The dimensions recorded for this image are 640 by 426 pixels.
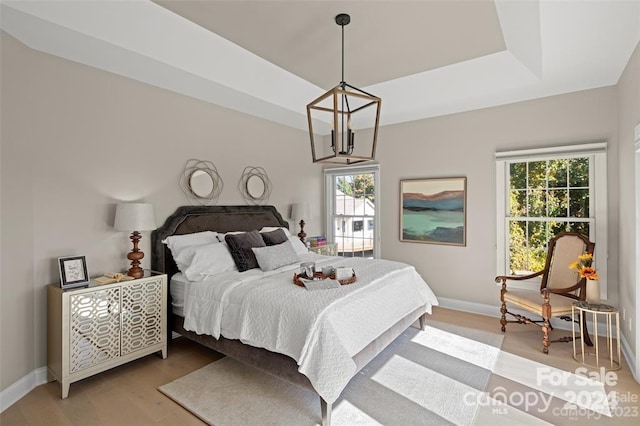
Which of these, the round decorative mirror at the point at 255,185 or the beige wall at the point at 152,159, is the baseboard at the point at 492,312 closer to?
the beige wall at the point at 152,159

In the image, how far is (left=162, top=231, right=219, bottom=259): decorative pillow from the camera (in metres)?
3.41

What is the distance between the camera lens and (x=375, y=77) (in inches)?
157

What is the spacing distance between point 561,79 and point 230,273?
4026mm

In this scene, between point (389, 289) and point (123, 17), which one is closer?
point (123, 17)

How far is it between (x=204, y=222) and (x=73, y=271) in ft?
4.64

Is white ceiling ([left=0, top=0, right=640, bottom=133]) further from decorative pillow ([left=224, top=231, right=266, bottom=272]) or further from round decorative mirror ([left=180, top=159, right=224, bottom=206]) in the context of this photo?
decorative pillow ([left=224, top=231, right=266, bottom=272])

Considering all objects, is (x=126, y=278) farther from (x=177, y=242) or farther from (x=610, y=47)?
(x=610, y=47)

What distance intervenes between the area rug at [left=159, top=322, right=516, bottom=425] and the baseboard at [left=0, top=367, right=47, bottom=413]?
1.03 meters

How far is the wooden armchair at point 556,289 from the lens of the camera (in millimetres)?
3199

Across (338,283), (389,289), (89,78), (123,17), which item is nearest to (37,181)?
(89,78)

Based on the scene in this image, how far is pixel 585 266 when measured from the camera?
3.29 meters

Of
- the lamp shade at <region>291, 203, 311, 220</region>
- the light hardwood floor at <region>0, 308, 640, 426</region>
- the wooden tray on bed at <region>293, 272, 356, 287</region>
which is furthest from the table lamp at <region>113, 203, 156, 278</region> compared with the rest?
the lamp shade at <region>291, 203, 311, 220</region>

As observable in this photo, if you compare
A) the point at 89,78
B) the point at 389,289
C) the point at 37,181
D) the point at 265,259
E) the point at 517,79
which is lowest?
the point at 389,289

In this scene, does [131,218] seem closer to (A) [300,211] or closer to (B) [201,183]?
(B) [201,183]
